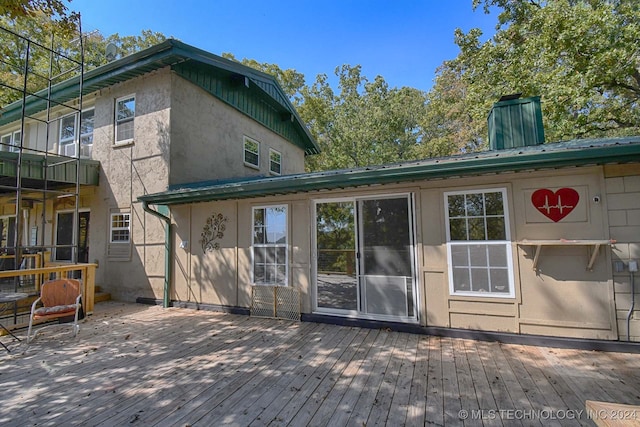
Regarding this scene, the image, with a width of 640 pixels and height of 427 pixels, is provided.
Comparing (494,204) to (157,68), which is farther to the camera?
(157,68)

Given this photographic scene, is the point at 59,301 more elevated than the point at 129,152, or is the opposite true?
the point at 129,152

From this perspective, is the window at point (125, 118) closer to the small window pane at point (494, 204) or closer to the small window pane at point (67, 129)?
the small window pane at point (67, 129)

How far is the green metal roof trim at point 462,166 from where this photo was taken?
340cm

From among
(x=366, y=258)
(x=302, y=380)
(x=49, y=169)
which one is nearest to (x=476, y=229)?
(x=366, y=258)

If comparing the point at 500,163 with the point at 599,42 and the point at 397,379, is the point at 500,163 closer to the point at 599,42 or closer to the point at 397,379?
the point at 397,379

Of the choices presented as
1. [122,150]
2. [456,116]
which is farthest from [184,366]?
[456,116]

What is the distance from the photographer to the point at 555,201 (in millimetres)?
3936

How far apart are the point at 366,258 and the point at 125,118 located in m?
7.51

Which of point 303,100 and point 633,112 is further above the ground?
point 303,100

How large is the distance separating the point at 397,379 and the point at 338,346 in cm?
113

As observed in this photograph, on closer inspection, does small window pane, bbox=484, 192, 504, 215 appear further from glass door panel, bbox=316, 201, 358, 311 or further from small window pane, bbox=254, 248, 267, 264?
small window pane, bbox=254, 248, 267, 264

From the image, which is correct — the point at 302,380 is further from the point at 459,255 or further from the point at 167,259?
the point at 167,259

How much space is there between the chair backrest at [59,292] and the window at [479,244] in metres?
6.24

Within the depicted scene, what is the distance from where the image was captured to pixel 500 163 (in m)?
3.70
